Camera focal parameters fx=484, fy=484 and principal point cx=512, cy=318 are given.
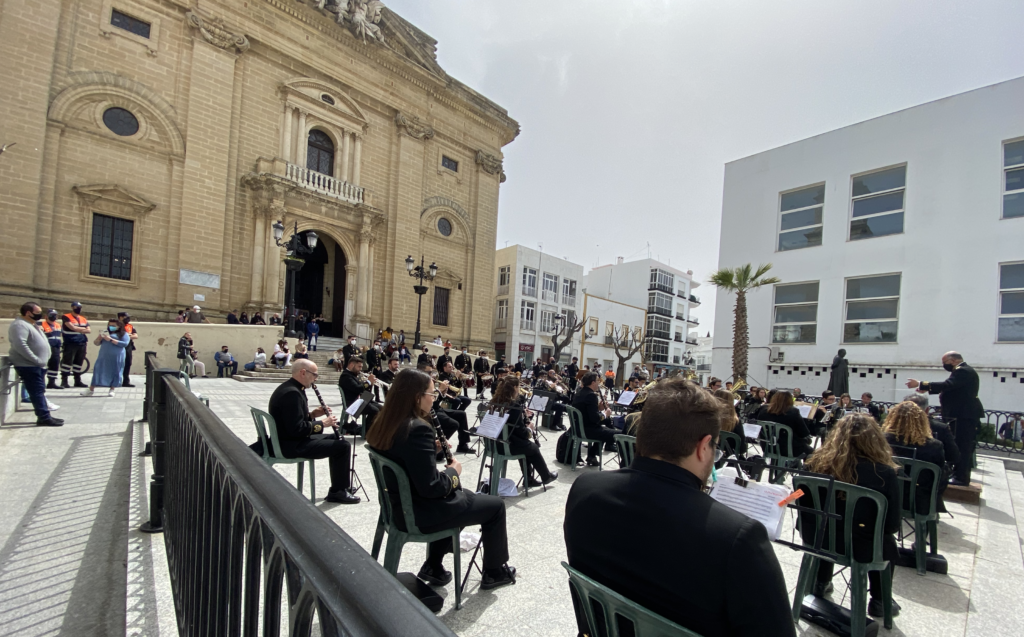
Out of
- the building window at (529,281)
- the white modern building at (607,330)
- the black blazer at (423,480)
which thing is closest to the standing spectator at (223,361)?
the black blazer at (423,480)

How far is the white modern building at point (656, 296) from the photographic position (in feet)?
162

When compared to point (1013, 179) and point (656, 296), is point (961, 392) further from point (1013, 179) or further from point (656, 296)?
point (656, 296)

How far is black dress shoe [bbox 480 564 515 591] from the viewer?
327 cm

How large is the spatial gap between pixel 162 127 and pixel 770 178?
21557mm

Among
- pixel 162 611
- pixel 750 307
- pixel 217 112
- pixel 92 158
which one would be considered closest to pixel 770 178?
pixel 750 307

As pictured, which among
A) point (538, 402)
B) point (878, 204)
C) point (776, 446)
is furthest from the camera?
point (878, 204)

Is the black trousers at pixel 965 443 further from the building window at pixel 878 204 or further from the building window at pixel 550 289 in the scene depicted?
the building window at pixel 550 289

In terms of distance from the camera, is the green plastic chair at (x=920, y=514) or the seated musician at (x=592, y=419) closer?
the green plastic chair at (x=920, y=514)

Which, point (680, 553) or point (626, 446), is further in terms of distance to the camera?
point (626, 446)

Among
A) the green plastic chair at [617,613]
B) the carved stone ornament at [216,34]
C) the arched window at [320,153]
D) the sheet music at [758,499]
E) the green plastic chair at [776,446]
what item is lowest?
the green plastic chair at [776,446]

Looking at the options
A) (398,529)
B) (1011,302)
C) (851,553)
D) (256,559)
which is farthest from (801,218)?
(256,559)

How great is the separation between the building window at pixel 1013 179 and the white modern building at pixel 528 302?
25.7 metres

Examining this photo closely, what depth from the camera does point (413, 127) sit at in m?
24.0

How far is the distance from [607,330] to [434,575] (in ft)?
142
